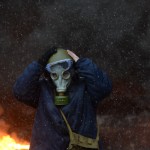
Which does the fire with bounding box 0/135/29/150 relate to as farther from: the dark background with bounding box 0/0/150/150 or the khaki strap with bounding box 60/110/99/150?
the khaki strap with bounding box 60/110/99/150

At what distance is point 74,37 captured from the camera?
9.90 m

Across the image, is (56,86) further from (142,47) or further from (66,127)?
(142,47)

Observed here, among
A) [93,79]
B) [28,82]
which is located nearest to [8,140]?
[28,82]

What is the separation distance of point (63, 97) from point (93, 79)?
1.36 feet

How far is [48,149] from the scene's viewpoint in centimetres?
562

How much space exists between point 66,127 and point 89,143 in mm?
327

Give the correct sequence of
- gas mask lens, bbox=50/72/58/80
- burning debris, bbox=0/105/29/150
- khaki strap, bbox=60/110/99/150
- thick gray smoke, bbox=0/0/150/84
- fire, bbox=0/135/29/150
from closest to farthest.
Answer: khaki strap, bbox=60/110/99/150, gas mask lens, bbox=50/72/58/80, fire, bbox=0/135/29/150, burning debris, bbox=0/105/29/150, thick gray smoke, bbox=0/0/150/84

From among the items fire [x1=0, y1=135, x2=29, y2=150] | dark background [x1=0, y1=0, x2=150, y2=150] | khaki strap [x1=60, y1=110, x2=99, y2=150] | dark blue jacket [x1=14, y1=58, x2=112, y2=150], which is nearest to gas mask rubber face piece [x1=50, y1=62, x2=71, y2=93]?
dark blue jacket [x1=14, y1=58, x2=112, y2=150]

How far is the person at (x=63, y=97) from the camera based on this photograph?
18.4 feet

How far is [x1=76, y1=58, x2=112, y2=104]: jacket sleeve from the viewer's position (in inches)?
222

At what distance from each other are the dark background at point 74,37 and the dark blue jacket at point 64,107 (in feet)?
13.7

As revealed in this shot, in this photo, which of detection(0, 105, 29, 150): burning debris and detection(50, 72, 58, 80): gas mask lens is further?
detection(0, 105, 29, 150): burning debris

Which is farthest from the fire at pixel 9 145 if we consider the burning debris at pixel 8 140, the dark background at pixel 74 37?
the dark background at pixel 74 37

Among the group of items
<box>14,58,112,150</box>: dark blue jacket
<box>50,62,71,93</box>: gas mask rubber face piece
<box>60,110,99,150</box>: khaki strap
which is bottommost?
<box>60,110,99,150</box>: khaki strap
